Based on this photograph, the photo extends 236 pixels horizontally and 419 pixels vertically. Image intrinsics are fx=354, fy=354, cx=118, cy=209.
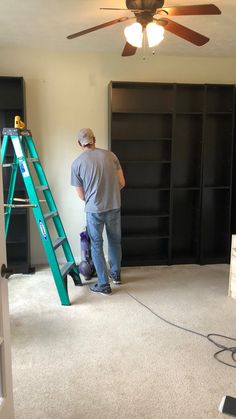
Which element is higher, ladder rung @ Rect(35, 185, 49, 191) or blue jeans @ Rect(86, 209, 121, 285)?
ladder rung @ Rect(35, 185, 49, 191)

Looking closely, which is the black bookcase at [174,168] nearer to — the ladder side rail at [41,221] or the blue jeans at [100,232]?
the blue jeans at [100,232]

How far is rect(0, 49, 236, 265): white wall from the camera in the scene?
13.7 feet

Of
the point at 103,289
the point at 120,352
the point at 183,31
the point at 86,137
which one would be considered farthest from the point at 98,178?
the point at 120,352

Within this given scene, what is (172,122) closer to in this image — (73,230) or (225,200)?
(225,200)

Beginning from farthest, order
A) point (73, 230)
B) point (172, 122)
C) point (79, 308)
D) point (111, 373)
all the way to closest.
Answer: point (73, 230) < point (172, 122) < point (79, 308) < point (111, 373)

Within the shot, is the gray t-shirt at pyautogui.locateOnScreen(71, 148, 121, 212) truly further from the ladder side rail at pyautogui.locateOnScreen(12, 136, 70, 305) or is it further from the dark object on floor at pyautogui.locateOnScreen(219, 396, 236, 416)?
the dark object on floor at pyautogui.locateOnScreen(219, 396, 236, 416)

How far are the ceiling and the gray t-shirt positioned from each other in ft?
3.86

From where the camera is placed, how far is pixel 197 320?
116 inches

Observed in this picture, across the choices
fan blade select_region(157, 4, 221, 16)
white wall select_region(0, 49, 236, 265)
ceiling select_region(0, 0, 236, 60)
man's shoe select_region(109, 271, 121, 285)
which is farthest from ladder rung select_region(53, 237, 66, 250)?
fan blade select_region(157, 4, 221, 16)

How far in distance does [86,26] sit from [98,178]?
1.43m

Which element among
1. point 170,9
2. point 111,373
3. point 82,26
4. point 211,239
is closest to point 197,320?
point 111,373

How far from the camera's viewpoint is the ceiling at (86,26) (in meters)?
2.84

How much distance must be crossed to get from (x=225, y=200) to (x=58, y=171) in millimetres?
2186

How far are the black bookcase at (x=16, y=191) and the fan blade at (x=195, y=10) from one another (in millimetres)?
2147
